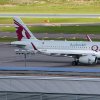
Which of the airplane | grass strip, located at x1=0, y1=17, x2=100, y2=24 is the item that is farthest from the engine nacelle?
grass strip, located at x1=0, y1=17, x2=100, y2=24

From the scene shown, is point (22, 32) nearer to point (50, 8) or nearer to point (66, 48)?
point (66, 48)

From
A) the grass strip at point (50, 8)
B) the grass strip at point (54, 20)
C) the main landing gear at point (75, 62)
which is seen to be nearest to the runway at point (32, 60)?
the main landing gear at point (75, 62)

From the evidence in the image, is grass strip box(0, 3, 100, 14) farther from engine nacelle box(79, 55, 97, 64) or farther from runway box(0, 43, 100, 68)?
engine nacelle box(79, 55, 97, 64)

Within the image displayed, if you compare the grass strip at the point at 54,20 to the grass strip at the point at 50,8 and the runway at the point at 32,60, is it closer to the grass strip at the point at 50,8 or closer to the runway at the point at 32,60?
the grass strip at the point at 50,8

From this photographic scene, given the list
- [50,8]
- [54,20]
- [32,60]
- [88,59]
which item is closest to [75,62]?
[88,59]

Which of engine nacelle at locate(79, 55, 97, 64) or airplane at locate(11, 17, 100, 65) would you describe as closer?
engine nacelle at locate(79, 55, 97, 64)

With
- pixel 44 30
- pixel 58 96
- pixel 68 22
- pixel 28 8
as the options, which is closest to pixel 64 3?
pixel 28 8

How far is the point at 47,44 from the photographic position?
5503 centimetres

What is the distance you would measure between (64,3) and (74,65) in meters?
71.9

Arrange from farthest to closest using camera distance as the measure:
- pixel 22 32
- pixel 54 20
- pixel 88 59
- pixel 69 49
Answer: pixel 54 20
pixel 22 32
pixel 69 49
pixel 88 59

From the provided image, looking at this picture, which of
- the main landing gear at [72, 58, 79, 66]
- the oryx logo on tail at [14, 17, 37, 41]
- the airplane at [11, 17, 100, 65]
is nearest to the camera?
the airplane at [11, 17, 100, 65]

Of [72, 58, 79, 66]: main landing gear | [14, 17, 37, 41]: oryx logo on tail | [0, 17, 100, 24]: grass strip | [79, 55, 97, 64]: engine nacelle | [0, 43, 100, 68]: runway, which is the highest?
[14, 17, 37, 41]: oryx logo on tail

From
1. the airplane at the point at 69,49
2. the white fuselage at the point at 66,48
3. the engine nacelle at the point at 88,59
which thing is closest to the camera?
the engine nacelle at the point at 88,59

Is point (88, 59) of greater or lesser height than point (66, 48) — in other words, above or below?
below
